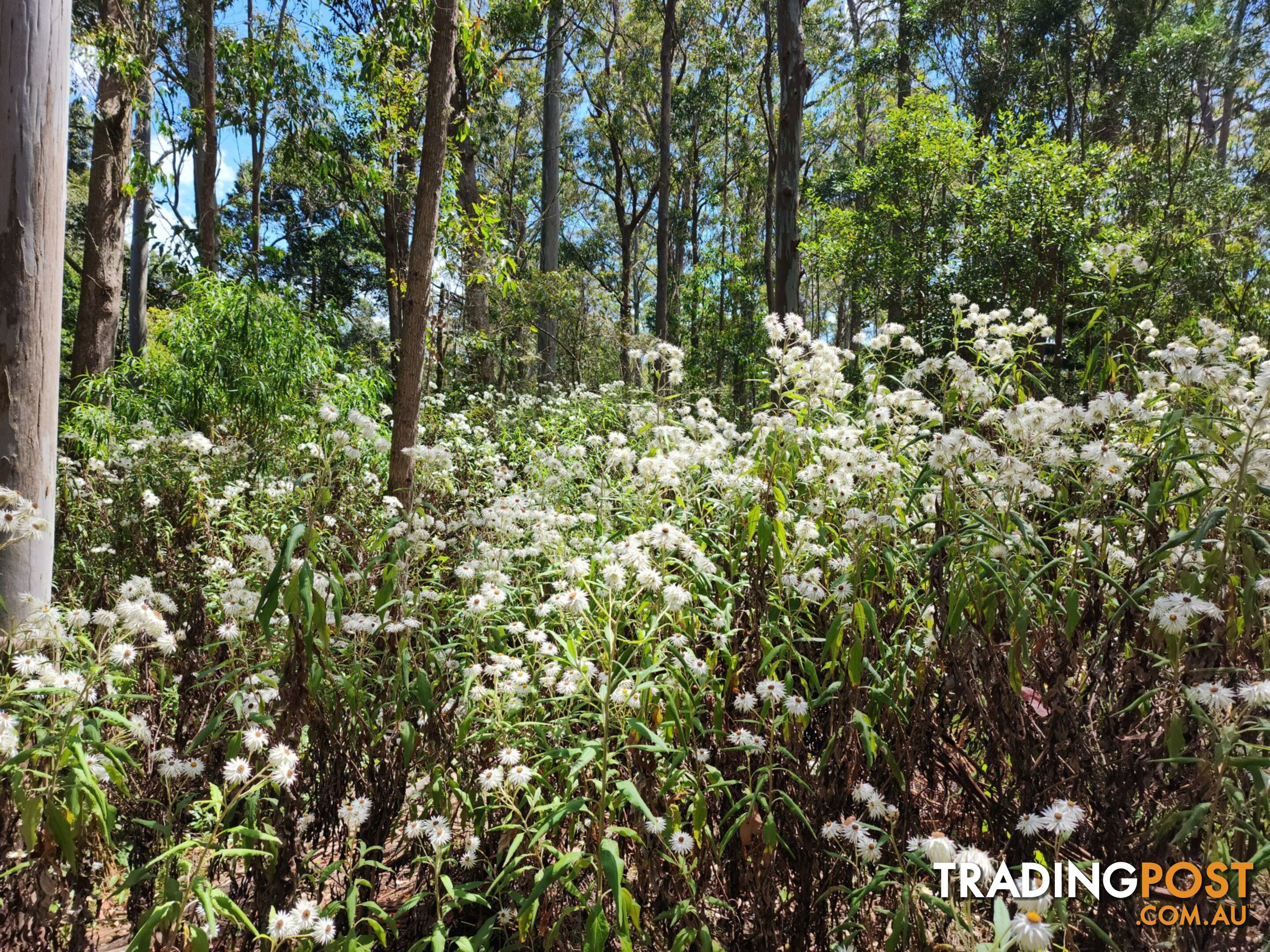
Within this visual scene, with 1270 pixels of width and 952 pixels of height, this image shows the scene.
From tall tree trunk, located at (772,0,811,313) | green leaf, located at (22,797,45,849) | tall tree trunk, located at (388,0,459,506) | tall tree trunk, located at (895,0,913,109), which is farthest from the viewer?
tall tree trunk, located at (895,0,913,109)

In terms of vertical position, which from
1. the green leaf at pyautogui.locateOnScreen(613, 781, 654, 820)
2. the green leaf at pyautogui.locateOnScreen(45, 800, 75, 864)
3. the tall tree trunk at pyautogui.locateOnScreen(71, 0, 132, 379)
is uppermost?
the tall tree trunk at pyautogui.locateOnScreen(71, 0, 132, 379)

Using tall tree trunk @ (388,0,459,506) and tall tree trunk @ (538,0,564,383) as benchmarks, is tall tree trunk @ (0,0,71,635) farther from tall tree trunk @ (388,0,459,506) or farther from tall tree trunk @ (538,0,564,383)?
tall tree trunk @ (538,0,564,383)

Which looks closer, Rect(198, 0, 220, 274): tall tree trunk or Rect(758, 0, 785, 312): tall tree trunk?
Rect(198, 0, 220, 274): tall tree trunk

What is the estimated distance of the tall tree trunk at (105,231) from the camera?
6.56 m

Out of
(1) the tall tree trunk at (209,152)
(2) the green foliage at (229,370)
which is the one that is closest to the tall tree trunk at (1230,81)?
(1) the tall tree trunk at (209,152)

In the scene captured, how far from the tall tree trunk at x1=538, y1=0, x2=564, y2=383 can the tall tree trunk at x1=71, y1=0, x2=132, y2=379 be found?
6774 mm

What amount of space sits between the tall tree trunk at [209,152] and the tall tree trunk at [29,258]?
14.8ft

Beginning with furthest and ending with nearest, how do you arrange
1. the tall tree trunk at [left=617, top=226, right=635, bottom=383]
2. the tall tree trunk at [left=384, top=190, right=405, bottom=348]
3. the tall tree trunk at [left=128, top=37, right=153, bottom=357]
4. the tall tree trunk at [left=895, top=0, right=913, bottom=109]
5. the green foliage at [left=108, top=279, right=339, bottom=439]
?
the tall tree trunk at [left=895, top=0, right=913, bottom=109] < the tall tree trunk at [left=617, top=226, right=635, bottom=383] < the tall tree trunk at [left=128, top=37, right=153, bottom=357] < the tall tree trunk at [left=384, top=190, right=405, bottom=348] < the green foliage at [left=108, top=279, right=339, bottom=439]

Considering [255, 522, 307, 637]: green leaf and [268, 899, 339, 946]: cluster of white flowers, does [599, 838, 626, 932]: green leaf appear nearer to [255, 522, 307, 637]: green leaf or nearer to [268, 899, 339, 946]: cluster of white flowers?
[268, 899, 339, 946]: cluster of white flowers

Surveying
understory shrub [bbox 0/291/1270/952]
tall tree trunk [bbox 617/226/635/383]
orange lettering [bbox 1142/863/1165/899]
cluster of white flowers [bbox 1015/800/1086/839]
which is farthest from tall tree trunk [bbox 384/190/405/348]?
orange lettering [bbox 1142/863/1165/899]

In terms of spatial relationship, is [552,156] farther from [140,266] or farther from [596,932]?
[596,932]

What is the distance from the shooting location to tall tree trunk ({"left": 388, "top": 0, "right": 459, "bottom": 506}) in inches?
122

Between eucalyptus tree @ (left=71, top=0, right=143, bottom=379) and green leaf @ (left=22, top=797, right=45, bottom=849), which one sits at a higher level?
eucalyptus tree @ (left=71, top=0, right=143, bottom=379)

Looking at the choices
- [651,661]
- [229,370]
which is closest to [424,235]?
[651,661]
